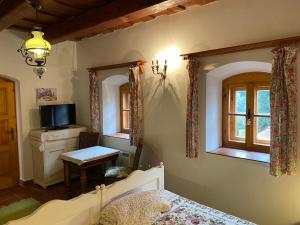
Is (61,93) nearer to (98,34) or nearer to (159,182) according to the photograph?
(98,34)

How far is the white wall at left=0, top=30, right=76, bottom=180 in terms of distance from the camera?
407 centimetres

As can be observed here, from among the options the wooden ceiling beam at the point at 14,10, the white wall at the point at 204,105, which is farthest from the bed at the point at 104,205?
the wooden ceiling beam at the point at 14,10

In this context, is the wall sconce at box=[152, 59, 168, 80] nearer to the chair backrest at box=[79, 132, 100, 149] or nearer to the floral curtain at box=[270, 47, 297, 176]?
the floral curtain at box=[270, 47, 297, 176]

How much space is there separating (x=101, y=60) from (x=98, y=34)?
472mm

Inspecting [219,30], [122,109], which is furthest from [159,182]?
[122,109]

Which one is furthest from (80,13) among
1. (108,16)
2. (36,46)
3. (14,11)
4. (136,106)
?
(136,106)

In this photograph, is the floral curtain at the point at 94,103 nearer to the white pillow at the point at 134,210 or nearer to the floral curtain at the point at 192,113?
the floral curtain at the point at 192,113

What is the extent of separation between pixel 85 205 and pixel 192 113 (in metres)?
1.64

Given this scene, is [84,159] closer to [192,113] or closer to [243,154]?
[192,113]

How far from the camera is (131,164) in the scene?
3850 millimetres

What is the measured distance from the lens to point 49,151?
4.14 meters

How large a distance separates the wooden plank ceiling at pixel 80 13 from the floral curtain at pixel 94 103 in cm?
90

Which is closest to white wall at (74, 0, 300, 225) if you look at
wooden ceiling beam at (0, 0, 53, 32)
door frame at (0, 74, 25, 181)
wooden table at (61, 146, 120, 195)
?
wooden table at (61, 146, 120, 195)

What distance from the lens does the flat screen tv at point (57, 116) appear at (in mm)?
4270
